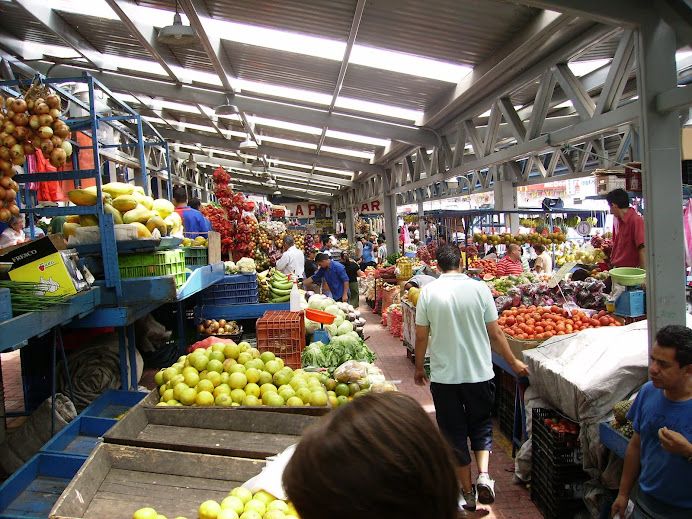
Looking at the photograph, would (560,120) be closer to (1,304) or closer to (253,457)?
(253,457)

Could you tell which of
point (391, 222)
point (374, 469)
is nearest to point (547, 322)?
point (374, 469)

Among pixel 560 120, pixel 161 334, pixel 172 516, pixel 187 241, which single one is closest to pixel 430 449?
pixel 172 516

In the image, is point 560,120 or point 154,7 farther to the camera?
point 560,120

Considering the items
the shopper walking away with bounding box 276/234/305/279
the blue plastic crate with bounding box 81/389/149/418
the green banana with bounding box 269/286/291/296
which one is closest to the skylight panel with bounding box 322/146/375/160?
the shopper walking away with bounding box 276/234/305/279

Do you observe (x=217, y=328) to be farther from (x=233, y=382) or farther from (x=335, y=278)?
(x=335, y=278)

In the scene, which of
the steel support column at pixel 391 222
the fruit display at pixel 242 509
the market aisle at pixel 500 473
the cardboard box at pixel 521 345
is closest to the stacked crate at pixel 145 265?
the fruit display at pixel 242 509

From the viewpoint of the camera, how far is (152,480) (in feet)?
9.06

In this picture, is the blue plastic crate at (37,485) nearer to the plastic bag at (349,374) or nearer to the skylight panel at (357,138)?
the plastic bag at (349,374)

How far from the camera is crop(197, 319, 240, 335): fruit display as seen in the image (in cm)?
662

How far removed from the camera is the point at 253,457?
285cm

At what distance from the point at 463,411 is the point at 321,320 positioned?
184cm

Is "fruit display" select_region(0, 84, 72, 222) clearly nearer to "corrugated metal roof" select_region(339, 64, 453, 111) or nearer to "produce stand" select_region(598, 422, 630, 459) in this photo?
"corrugated metal roof" select_region(339, 64, 453, 111)

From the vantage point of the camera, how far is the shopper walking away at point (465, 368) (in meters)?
3.87

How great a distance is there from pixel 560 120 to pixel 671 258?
4902mm
